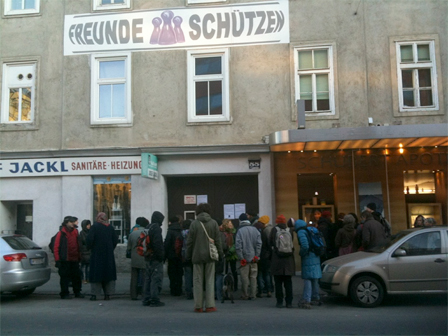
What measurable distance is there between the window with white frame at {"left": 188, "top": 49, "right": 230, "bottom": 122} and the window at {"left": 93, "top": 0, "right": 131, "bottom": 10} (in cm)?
261

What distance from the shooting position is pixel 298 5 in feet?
46.6

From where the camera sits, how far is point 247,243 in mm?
9945

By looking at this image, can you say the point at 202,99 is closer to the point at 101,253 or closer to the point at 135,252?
the point at 135,252

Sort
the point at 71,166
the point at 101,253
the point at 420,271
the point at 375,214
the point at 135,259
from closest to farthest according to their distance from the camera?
the point at 420,271 → the point at 101,253 → the point at 135,259 → the point at 375,214 → the point at 71,166

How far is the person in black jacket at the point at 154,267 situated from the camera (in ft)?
31.2

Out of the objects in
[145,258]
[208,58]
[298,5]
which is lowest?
[145,258]

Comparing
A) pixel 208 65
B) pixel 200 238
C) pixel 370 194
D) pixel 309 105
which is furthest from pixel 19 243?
pixel 370 194

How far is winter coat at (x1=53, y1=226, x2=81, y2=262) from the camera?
10539mm

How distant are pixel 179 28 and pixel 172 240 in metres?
7.06

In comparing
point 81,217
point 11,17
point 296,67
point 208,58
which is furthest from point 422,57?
point 11,17

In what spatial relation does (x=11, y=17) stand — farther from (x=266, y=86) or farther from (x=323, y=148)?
(x=323, y=148)

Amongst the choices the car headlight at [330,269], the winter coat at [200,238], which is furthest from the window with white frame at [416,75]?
the winter coat at [200,238]

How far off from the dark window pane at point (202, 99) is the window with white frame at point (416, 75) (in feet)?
18.6

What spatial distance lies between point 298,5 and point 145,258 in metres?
8.95
